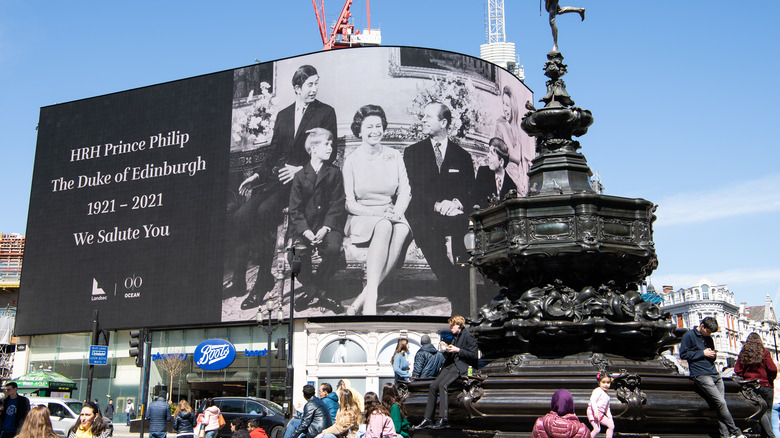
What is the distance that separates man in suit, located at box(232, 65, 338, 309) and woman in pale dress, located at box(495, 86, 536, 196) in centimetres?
1137

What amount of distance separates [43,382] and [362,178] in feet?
68.6

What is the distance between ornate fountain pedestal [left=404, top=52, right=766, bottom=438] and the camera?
322 inches

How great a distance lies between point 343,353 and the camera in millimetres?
46031

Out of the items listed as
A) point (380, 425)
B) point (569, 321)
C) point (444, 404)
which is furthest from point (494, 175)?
point (444, 404)

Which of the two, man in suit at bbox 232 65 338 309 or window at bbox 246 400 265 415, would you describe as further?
man in suit at bbox 232 65 338 309

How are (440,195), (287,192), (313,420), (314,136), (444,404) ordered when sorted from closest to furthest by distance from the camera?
(444,404), (313,420), (440,195), (287,192), (314,136)

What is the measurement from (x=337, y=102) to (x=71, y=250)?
22.4m

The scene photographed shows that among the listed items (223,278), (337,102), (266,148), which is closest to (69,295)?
(223,278)

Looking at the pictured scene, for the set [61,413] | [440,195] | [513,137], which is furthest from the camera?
[513,137]

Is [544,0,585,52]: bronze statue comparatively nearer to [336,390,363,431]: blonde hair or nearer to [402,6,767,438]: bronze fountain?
[402,6,767,438]: bronze fountain

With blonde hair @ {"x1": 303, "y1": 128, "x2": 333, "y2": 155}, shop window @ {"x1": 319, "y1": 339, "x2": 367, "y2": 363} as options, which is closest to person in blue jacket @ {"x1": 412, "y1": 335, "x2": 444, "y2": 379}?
shop window @ {"x1": 319, "y1": 339, "x2": 367, "y2": 363}

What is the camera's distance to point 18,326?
5469 cm

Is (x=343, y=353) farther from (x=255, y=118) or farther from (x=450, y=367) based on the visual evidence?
(x=450, y=367)

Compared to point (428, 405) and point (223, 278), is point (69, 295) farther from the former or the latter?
point (428, 405)
